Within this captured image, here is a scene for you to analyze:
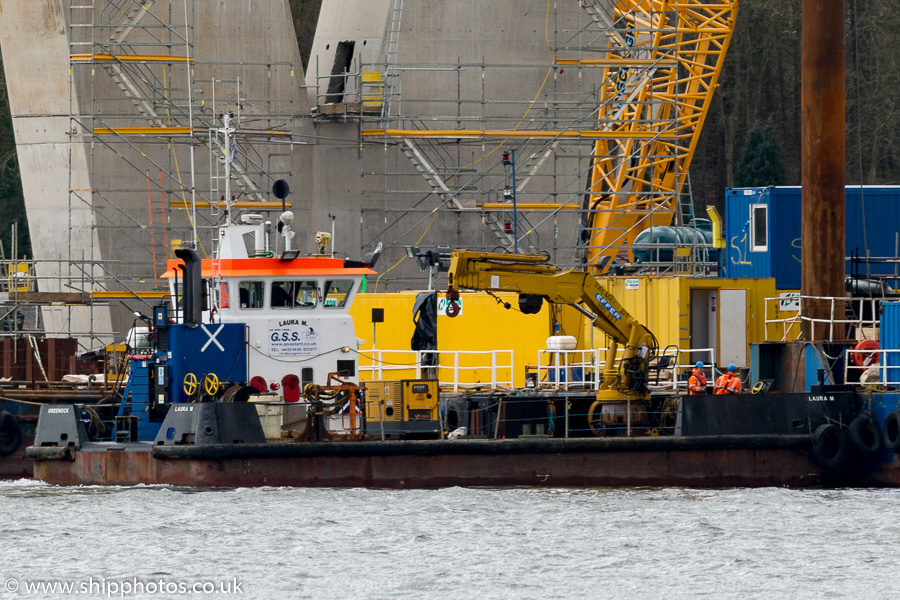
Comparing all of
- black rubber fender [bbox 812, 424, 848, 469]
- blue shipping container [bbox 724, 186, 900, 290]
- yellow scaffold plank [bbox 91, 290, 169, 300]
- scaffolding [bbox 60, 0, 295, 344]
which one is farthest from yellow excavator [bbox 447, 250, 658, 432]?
scaffolding [bbox 60, 0, 295, 344]

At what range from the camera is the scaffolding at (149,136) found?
35.5 meters

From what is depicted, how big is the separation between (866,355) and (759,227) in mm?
6574

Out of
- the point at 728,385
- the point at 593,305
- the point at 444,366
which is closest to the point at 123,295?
the point at 444,366

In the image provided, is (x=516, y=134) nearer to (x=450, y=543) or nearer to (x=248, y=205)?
(x=248, y=205)

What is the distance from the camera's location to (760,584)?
57.3 feet

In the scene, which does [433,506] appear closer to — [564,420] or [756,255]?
[564,420]

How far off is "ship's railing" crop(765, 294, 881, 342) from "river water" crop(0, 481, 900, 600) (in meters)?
2.85

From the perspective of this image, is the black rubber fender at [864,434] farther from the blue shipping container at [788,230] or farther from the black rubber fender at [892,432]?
the blue shipping container at [788,230]

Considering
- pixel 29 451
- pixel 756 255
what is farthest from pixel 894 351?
pixel 29 451

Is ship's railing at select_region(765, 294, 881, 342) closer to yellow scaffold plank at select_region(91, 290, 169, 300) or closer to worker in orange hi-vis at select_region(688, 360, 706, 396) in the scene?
worker in orange hi-vis at select_region(688, 360, 706, 396)

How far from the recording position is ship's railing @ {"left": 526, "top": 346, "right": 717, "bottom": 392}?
24844 millimetres

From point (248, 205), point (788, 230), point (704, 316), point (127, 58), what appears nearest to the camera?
point (704, 316)

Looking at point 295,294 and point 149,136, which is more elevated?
point 149,136

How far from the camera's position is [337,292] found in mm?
24547
